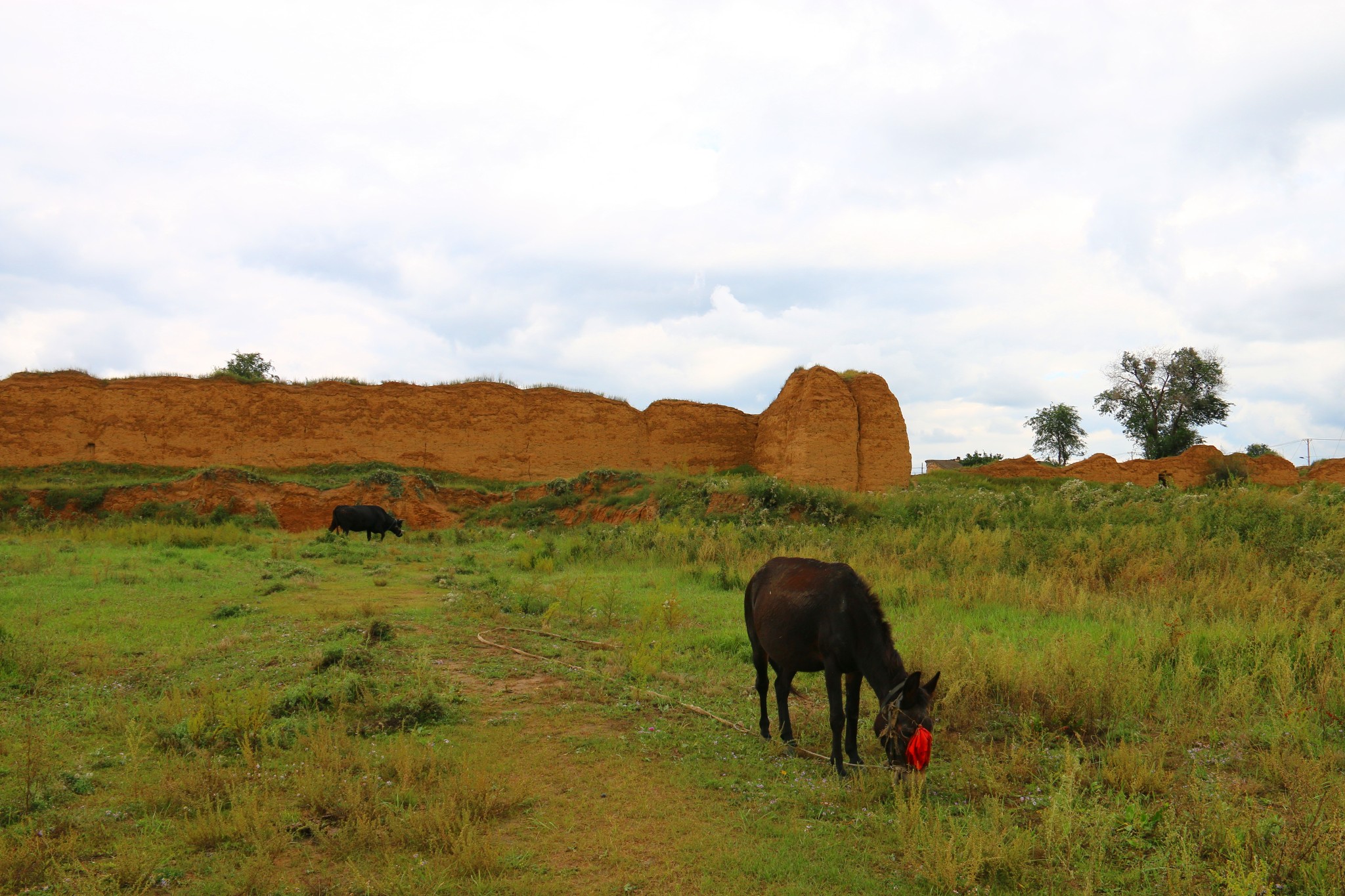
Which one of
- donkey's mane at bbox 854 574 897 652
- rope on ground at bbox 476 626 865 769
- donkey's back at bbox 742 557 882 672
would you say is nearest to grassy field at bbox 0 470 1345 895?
rope on ground at bbox 476 626 865 769

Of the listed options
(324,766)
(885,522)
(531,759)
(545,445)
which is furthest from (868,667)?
(545,445)

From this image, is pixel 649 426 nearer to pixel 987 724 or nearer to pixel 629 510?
pixel 629 510

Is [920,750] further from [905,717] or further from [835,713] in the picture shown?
[835,713]

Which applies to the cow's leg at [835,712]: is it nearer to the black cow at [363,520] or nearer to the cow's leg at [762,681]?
the cow's leg at [762,681]

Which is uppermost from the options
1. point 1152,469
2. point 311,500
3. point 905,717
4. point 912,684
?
point 1152,469

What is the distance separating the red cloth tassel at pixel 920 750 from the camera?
15.6 feet

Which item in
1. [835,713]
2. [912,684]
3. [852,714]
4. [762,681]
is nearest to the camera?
[912,684]

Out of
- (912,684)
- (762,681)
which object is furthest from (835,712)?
(762,681)

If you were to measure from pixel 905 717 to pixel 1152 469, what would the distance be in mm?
42420

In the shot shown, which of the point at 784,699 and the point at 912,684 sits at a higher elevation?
the point at 912,684

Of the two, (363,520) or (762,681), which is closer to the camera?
(762,681)

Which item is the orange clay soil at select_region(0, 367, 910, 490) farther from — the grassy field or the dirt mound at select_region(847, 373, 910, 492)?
the grassy field

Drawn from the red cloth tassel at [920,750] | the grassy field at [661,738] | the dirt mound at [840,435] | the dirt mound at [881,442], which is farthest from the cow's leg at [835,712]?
the dirt mound at [881,442]

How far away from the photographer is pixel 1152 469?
39844 mm
